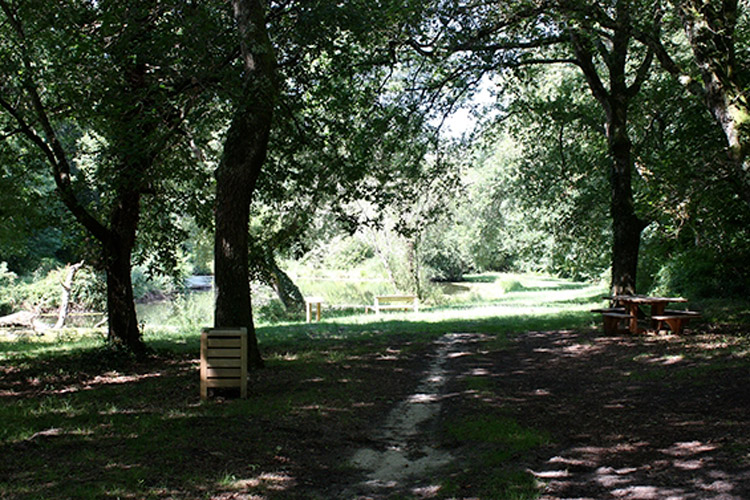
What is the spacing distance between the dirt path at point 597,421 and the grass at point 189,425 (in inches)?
10.0

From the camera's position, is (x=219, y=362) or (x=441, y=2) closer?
(x=219, y=362)

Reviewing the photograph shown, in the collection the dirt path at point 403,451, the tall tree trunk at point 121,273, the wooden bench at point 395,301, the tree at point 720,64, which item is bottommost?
the dirt path at point 403,451

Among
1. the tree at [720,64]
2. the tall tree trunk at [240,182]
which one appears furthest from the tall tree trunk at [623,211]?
the tall tree trunk at [240,182]

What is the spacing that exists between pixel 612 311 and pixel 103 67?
10.3 metres

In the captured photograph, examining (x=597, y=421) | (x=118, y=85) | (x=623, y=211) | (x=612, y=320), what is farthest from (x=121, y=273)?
(x=623, y=211)

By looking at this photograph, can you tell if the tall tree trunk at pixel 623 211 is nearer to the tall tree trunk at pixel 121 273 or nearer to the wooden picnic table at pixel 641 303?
the wooden picnic table at pixel 641 303

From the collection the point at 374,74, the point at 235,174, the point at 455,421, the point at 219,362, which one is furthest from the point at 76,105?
the point at 455,421

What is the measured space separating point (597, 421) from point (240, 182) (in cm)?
547

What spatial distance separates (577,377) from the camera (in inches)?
361

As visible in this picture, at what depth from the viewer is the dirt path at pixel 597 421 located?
471 centimetres

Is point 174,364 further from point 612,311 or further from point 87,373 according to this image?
point 612,311

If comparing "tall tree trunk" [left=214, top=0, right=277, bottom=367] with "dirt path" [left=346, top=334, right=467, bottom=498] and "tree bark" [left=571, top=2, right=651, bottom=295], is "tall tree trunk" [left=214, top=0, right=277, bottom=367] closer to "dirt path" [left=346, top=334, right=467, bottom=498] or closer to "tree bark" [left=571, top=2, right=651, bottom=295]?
"dirt path" [left=346, top=334, right=467, bottom=498]

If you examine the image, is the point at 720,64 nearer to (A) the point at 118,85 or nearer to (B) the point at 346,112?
(B) the point at 346,112

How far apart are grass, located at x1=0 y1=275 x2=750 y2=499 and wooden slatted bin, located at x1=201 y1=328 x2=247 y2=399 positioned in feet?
0.69
